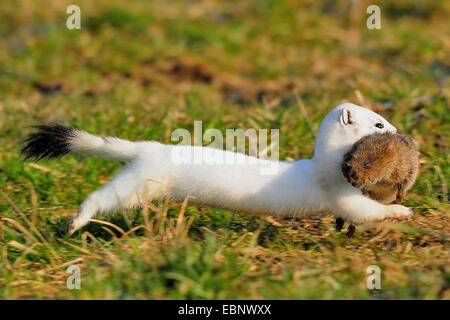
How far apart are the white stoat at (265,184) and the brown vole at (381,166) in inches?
3.6

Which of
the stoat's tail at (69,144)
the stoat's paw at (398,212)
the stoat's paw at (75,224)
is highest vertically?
the stoat's tail at (69,144)

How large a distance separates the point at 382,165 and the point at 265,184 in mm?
560

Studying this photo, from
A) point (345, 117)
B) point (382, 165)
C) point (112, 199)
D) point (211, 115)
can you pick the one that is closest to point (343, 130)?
point (345, 117)

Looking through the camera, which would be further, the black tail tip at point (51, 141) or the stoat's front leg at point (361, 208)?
the black tail tip at point (51, 141)

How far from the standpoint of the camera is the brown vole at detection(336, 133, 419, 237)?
2.99 metres

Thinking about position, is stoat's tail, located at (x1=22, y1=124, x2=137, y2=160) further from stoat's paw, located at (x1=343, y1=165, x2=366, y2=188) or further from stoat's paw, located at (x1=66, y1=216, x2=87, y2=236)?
stoat's paw, located at (x1=343, y1=165, x2=366, y2=188)

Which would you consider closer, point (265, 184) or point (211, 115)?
point (265, 184)

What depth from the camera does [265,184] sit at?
318cm

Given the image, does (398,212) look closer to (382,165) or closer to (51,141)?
(382,165)

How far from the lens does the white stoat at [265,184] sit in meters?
3.14

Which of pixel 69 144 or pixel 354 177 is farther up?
pixel 69 144

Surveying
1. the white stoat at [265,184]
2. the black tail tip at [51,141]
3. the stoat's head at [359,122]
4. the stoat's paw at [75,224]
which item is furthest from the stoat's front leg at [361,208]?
the black tail tip at [51,141]

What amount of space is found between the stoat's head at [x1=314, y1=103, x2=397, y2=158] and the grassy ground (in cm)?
44

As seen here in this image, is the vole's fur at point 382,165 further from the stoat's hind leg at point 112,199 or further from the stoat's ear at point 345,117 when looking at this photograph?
the stoat's hind leg at point 112,199
